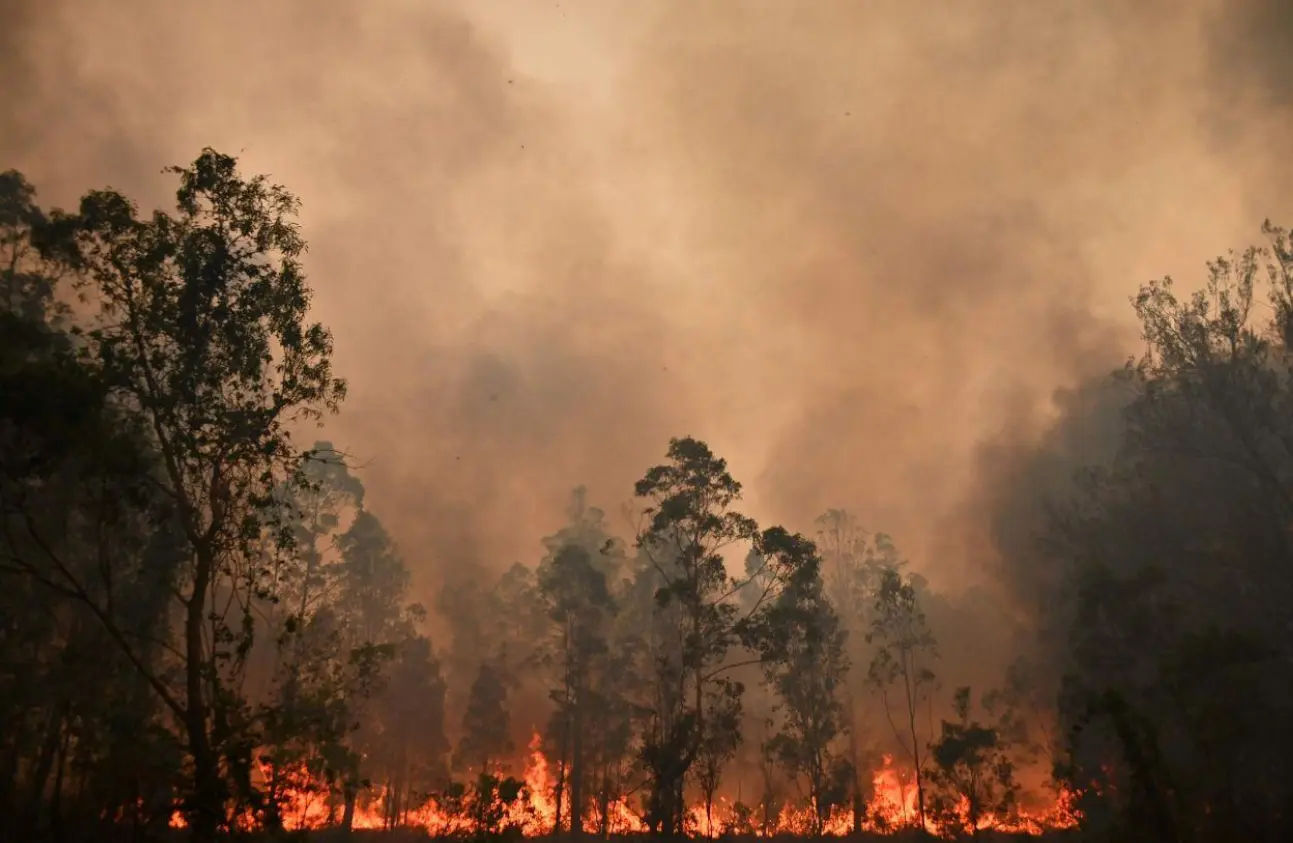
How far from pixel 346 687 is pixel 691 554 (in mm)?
18567

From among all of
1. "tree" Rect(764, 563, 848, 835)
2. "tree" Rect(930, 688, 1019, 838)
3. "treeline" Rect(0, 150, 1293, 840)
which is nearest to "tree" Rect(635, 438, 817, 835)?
"treeline" Rect(0, 150, 1293, 840)

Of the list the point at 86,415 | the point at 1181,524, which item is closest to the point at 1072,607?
the point at 1181,524

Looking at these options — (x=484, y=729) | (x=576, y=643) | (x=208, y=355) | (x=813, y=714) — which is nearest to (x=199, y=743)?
(x=208, y=355)

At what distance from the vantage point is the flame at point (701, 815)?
117ft

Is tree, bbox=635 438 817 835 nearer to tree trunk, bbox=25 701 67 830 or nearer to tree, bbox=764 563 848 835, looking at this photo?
tree, bbox=764 563 848 835

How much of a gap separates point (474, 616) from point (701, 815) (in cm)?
2758

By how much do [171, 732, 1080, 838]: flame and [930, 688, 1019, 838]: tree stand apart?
77 centimetres

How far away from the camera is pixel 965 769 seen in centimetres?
Answer: 4684

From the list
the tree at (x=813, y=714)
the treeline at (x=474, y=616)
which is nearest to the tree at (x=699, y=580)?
the treeline at (x=474, y=616)

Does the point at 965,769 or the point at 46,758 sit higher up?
the point at 46,758

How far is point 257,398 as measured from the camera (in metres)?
21.4

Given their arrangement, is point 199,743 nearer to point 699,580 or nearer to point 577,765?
point 699,580

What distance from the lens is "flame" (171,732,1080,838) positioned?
3581 centimetres

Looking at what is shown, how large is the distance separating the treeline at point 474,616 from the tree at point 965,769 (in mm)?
283
